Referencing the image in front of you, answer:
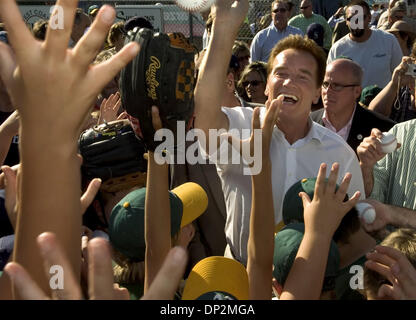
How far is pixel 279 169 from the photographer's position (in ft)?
9.56

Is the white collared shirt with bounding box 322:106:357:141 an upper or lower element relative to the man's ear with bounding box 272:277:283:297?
lower

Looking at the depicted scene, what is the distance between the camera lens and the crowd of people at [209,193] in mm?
1160

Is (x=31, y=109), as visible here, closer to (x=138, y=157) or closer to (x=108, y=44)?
(x=138, y=157)

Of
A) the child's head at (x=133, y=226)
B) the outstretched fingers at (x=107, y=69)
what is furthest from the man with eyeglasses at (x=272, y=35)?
the outstretched fingers at (x=107, y=69)

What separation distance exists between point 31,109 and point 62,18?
20 centimetres

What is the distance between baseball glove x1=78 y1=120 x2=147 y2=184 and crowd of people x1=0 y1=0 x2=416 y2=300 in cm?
3

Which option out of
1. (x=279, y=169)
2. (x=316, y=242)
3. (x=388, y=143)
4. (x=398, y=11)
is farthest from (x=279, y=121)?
(x=398, y=11)

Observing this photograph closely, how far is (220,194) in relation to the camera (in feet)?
11.0

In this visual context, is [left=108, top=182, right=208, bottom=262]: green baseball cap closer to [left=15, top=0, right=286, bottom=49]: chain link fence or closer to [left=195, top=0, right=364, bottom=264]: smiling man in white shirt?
[left=195, top=0, right=364, bottom=264]: smiling man in white shirt

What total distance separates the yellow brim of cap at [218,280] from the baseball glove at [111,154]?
79cm

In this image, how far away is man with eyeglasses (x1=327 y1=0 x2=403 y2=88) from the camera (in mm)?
6359

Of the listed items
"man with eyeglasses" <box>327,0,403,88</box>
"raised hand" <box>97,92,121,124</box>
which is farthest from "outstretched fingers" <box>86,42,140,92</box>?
"man with eyeglasses" <box>327,0,403,88</box>

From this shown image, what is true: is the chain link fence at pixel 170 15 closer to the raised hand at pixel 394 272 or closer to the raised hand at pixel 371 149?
the raised hand at pixel 371 149
